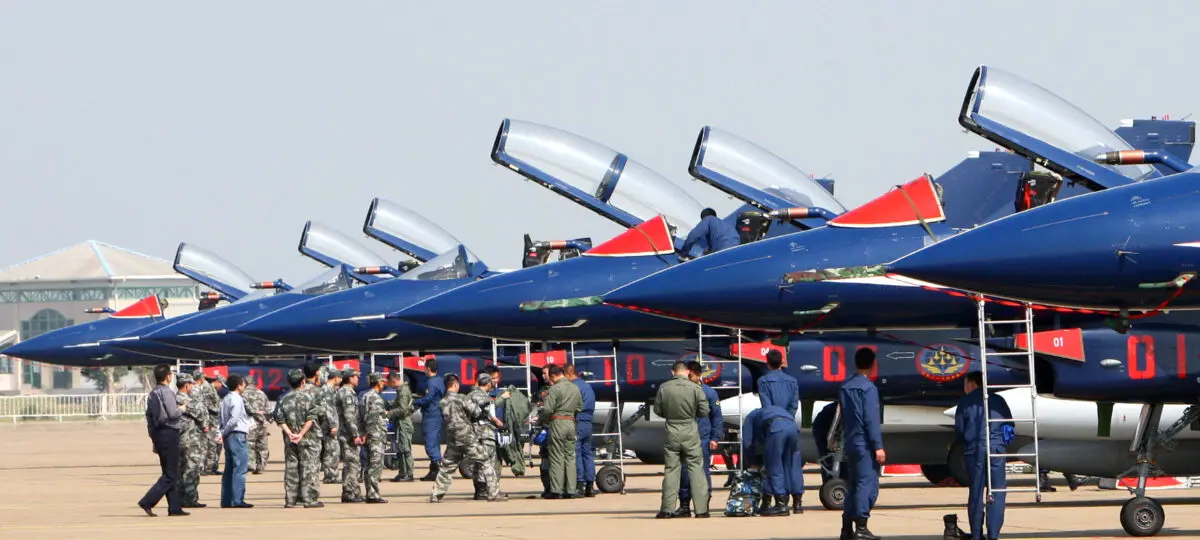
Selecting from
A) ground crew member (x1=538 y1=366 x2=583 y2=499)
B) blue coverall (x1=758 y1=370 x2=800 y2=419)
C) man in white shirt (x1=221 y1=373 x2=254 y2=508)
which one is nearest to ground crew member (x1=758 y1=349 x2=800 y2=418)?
blue coverall (x1=758 y1=370 x2=800 y2=419)

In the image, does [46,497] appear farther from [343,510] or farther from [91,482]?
[343,510]

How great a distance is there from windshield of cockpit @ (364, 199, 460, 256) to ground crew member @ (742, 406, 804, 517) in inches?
391

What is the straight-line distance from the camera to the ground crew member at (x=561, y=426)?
672 inches

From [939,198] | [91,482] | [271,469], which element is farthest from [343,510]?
[271,469]

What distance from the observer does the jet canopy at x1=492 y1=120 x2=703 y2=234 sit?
762 inches

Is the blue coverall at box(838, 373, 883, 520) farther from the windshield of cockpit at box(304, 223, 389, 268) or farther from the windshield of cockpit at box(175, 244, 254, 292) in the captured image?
the windshield of cockpit at box(175, 244, 254, 292)

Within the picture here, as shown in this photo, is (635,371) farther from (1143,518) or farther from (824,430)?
(1143,518)

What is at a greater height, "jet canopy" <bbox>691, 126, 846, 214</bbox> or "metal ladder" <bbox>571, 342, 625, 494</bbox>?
"jet canopy" <bbox>691, 126, 846, 214</bbox>

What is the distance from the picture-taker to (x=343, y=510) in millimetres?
17156

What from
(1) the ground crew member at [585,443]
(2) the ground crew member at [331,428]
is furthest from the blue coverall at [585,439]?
(2) the ground crew member at [331,428]

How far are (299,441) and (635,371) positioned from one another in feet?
Answer: 14.1

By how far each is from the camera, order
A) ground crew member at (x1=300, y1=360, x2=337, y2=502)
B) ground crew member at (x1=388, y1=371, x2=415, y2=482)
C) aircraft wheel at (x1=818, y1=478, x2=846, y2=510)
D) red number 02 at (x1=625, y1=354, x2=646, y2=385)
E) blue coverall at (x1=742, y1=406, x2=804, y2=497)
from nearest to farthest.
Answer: blue coverall at (x1=742, y1=406, x2=804, y2=497), aircraft wheel at (x1=818, y1=478, x2=846, y2=510), ground crew member at (x1=300, y1=360, x2=337, y2=502), red number 02 at (x1=625, y1=354, x2=646, y2=385), ground crew member at (x1=388, y1=371, x2=415, y2=482)

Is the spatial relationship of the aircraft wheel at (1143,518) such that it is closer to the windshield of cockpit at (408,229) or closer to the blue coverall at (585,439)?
the blue coverall at (585,439)

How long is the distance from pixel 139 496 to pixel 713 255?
7711mm
